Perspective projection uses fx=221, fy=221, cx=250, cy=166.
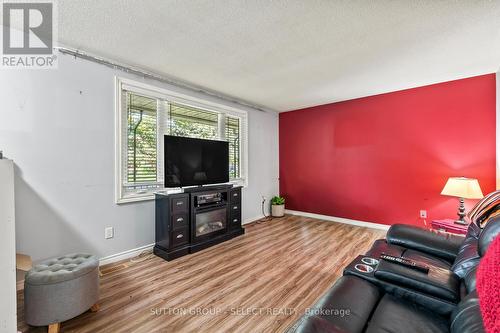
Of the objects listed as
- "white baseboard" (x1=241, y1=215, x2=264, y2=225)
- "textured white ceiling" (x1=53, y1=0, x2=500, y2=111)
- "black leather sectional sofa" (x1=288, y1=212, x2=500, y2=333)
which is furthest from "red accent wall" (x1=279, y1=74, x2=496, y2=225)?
"black leather sectional sofa" (x1=288, y1=212, x2=500, y2=333)

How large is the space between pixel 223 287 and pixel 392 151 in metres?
3.48

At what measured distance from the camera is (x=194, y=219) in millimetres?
2996

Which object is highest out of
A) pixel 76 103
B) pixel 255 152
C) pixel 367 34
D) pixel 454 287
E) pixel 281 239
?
pixel 367 34

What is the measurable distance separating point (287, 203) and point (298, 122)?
Result: 1.87 meters

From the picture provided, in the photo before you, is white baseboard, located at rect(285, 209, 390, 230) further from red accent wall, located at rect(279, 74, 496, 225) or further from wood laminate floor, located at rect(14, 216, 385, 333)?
wood laminate floor, located at rect(14, 216, 385, 333)

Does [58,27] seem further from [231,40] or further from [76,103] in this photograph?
[231,40]

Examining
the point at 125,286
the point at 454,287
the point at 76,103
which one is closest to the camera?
the point at 454,287

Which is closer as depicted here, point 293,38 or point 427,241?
point 427,241

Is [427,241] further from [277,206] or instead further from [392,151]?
[277,206]

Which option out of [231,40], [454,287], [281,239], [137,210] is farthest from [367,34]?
[137,210]

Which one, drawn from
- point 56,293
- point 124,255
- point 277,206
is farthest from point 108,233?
point 277,206

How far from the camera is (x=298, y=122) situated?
16.1ft

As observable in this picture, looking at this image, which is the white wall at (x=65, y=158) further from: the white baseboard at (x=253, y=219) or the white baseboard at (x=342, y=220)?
the white baseboard at (x=342, y=220)

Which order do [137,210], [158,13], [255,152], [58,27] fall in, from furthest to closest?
[255,152] → [137,210] → [58,27] → [158,13]
